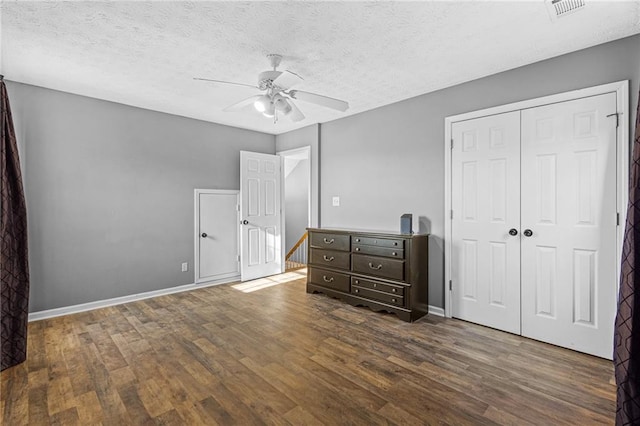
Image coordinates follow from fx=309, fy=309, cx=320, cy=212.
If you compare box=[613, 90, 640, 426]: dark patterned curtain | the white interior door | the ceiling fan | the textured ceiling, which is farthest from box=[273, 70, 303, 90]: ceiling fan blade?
the white interior door

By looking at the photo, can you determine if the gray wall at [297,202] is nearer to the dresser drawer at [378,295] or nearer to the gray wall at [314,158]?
the gray wall at [314,158]

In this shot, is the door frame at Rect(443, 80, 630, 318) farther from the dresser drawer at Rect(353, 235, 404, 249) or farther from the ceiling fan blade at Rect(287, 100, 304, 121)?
the ceiling fan blade at Rect(287, 100, 304, 121)

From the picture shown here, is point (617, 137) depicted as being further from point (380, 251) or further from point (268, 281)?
point (268, 281)

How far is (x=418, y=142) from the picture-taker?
371 centimetres

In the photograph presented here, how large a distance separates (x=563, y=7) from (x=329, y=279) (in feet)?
11.2

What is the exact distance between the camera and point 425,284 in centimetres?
355

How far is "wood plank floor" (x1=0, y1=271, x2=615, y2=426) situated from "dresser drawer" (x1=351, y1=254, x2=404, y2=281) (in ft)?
1.56

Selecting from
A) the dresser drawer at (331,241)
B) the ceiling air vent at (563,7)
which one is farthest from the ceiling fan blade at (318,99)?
the dresser drawer at (331,241)

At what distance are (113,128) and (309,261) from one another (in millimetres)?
3069

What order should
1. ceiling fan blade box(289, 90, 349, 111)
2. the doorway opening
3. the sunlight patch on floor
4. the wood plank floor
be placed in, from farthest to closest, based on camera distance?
the doorway opening < the sunlight patch on floor < ceiling fan blade box(289, 90, 349, 111) < the wood plank floor

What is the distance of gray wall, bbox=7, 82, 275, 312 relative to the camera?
3.42 meters

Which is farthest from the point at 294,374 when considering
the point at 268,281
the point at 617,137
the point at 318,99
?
the point at 617,137

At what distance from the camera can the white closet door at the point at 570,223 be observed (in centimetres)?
250

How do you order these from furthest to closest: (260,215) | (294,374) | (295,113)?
(260,215), (295,113), (294,374)
